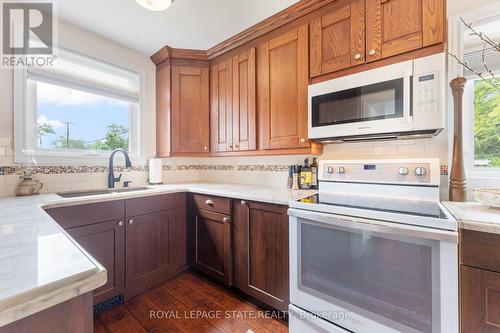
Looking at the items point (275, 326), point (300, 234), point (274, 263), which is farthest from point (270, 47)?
point (275, 326)

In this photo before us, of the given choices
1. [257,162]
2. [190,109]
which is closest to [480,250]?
[257,162]

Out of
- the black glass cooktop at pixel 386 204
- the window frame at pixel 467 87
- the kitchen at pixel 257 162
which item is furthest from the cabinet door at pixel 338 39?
the black glass cooktop at pixel 386 204

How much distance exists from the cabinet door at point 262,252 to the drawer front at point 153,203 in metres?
0.64

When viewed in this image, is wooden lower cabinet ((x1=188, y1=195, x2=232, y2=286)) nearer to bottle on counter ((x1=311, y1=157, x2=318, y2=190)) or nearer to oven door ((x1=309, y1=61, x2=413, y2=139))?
bottle on counter ((x1=311, y1=157, x2=318, y2=190))

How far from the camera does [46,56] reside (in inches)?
75.0

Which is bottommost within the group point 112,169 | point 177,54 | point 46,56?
point 112,169

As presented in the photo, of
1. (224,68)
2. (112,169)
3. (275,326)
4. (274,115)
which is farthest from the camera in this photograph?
(224,68)

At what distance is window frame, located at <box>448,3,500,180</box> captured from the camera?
1355 mm

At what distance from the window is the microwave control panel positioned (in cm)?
249

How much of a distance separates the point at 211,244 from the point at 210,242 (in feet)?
0.06

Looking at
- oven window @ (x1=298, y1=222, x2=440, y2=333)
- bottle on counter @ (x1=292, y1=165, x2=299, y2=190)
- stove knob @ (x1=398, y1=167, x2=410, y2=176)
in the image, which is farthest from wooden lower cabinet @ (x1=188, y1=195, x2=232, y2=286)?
stove knob @ (x1=398, y1=167, x2=410, y2=176)

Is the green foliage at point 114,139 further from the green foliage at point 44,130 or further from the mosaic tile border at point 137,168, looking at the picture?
the green foliage at point 44,130

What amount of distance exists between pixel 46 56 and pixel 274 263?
2449mm

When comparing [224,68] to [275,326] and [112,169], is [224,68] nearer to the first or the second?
[112,169]
